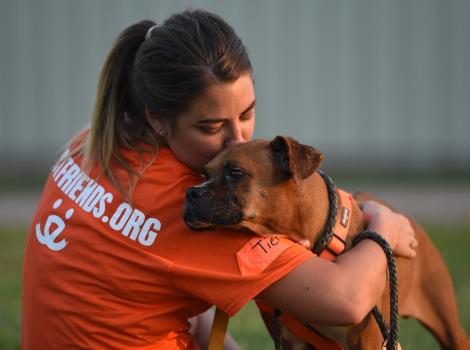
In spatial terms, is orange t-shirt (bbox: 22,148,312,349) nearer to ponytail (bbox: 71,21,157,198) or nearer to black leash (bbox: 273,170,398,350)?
ponytail (bbox: 71,21,157,198)

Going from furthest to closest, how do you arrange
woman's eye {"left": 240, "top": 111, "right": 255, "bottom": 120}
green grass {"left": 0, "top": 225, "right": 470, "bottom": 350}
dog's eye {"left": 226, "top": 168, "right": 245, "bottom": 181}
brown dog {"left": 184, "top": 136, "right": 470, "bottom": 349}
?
green grass {"left": 0, "top": 225, "right": 470, "bottom": 350} → woman's eye {"left": 240, "top": 111, "right": 255, "bottom": 120} → dog's eye {"left": 226, "top": 168, "right": 245, "bottom": 181} → brown dog {"left": 184, "top": 136, "right": 470, "bottom": 349}

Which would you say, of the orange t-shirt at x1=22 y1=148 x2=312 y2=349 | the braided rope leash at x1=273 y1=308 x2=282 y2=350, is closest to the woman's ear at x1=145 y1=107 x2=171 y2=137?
the orange t-shirt at x1=22 y1=148 x2=312 y2=349

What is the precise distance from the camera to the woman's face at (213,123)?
11.8 feet

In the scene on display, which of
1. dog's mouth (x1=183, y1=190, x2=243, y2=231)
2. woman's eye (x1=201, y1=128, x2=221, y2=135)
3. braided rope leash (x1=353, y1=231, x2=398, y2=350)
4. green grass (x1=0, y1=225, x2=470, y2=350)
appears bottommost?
green grass (x1=0, y1=225, x2=470, y2=350)

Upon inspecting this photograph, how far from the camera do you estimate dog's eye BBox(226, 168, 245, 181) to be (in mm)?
3650

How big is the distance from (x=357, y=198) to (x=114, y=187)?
172 centimetres

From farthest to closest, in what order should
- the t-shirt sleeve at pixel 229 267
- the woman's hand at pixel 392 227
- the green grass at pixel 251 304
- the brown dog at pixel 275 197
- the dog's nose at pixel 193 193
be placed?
the green grass at pixel 251 304 < the woman's hand at pixel 392 227 < the brown dog at pixel 275 197 < the dog's nose at pixel 193 193 < the t-shirt sleeve at pixel 229 267

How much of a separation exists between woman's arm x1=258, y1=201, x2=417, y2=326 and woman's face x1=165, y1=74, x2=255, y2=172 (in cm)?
82

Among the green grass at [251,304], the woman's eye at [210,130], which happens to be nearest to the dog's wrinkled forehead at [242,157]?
the woman's eye at [210,130]

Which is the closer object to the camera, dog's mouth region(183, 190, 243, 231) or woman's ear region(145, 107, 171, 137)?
dog's mouth region(183, 190, 243, 231)

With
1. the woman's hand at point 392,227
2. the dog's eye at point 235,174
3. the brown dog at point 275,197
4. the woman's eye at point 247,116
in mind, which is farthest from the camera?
the woman's hand at point 392,227

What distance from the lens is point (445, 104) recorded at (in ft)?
53.8

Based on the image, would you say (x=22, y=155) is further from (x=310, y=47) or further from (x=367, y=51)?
(x=367, y=51)

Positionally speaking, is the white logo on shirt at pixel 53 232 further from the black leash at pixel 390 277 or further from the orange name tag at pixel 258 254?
the black leash at pixel 390 277
